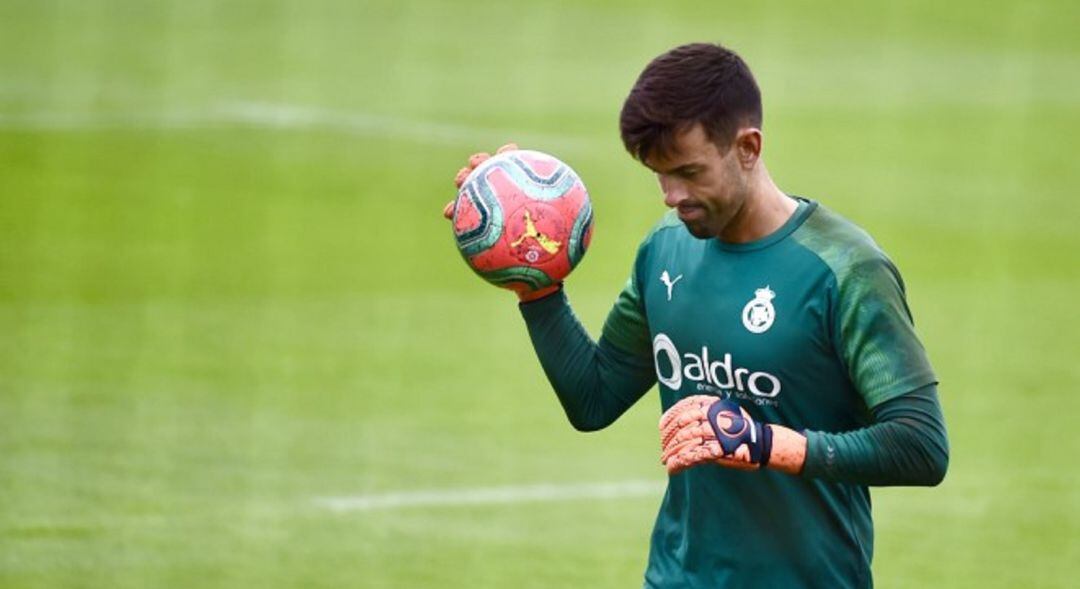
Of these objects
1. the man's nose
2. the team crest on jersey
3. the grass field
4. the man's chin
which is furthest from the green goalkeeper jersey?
the grass field

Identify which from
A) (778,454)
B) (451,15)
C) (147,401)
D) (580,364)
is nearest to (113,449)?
(147,401)

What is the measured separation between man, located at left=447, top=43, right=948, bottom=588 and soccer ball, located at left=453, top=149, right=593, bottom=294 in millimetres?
274

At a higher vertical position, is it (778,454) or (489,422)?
(778,454)

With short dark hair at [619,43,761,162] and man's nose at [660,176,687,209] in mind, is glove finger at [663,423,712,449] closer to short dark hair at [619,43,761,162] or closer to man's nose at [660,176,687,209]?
man's nose at [660,176,687,209]

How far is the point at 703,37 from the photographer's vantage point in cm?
2417

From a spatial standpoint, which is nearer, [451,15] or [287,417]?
[287,417]

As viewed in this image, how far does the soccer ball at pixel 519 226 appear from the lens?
5363 mm

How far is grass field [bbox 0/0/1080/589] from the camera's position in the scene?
9.27m

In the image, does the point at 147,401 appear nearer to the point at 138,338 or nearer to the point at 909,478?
the point at 138,338

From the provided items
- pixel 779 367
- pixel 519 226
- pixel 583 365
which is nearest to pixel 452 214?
pixel 519 226

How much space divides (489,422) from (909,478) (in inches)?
260

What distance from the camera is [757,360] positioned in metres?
4.90

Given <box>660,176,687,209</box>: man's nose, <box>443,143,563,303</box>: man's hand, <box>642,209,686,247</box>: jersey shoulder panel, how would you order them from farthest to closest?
1. <box>443,143,563,303</box>: man's hand
2. <box>642,209,686,247</box>: jersey shoulder panel
3. <box>660,176,687,209</box>: man's nose

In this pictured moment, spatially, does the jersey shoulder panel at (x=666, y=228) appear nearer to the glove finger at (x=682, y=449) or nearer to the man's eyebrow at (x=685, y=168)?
the man's eyebrow at (x=685, y=168)
